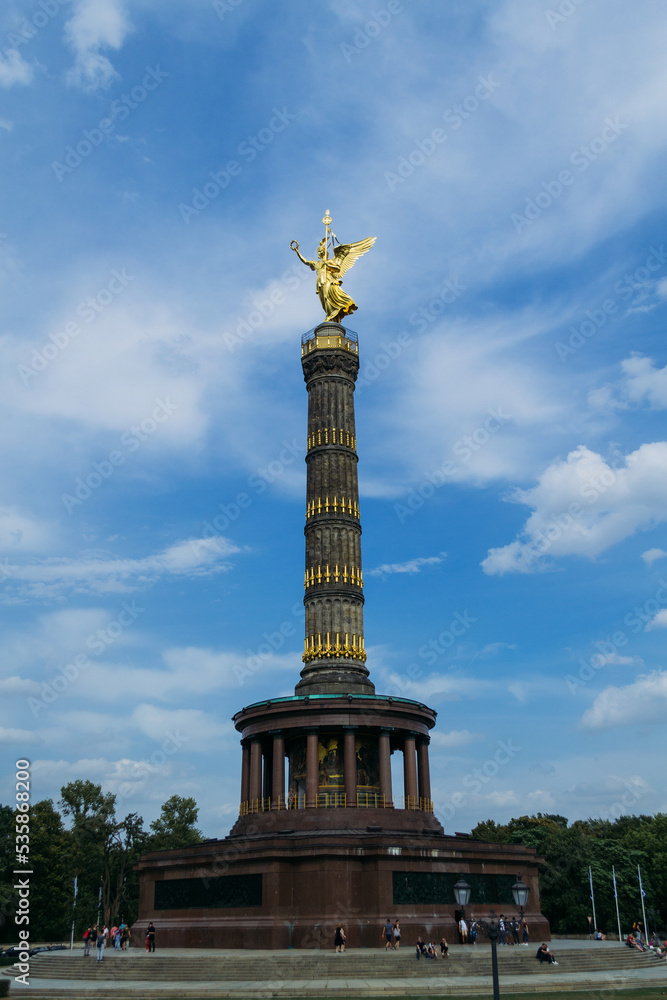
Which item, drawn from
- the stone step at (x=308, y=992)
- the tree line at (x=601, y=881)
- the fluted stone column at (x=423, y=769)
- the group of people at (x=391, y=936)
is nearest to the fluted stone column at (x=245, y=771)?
the fluted stone column at (x=423, y=769)

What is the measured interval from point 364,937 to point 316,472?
784 inches

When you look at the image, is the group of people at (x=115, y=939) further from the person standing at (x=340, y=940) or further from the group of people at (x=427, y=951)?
Answer: the group of people at (x=427, y=951)

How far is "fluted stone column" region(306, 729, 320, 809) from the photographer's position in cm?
3084

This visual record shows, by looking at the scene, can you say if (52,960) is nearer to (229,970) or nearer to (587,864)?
(229,970)

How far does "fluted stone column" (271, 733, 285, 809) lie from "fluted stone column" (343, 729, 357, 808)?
96.8 inches

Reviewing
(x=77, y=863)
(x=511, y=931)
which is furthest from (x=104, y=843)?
(x=511, y=931)

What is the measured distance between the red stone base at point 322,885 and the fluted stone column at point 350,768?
2.98 feet

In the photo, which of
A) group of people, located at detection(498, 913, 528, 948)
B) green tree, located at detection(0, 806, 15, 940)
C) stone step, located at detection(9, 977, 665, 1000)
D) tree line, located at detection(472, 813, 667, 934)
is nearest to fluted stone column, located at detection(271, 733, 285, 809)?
group of people, located at detection(498, 913, 528, 948)

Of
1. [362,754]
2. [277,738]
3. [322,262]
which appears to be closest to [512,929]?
[362,754]

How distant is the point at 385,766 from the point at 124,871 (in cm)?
2534

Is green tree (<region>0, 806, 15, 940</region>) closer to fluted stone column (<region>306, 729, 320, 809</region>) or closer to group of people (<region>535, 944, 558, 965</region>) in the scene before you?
fluted stone column (<region>306, 729, 320, 809</region>)

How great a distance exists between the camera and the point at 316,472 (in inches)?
1537

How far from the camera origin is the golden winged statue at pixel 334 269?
42.5 meters

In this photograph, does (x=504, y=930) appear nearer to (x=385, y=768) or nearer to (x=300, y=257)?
(x=385, y=768)
